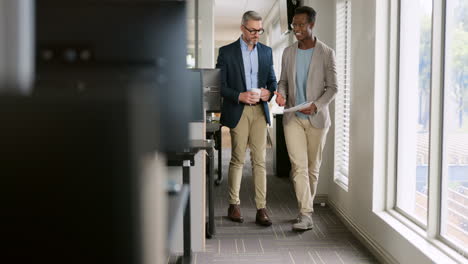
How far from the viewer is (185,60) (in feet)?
4.95

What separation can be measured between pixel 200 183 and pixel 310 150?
36.1 inches

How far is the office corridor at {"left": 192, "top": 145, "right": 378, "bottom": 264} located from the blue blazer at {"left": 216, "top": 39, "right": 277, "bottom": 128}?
2.67 ft

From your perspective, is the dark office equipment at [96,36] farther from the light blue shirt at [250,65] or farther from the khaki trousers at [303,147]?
the light blue shirt at [250,65]

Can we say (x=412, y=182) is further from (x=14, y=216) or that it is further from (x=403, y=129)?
(x=14, y=216)

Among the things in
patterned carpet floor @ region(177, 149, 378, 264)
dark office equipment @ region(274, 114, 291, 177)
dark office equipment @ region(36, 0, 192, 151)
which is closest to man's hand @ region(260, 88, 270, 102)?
patterned carpet floor @ region(177, 149, 378, 264)

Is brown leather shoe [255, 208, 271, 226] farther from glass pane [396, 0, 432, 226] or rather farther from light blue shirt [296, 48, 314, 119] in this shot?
glass pane [396, 0, 432, 226]

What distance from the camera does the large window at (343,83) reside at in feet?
14.2

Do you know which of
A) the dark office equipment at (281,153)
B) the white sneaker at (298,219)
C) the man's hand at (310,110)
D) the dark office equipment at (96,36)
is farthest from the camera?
the dark office equipment at (281,153)

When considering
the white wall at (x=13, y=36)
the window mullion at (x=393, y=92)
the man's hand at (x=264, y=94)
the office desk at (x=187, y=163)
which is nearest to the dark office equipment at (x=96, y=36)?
the office desk at (x=187, y=163)

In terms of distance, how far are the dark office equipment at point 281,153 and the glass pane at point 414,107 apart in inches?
109

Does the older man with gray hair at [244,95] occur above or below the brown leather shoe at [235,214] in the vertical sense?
above

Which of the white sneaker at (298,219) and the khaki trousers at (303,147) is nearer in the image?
the khaki trousers at (303,147)

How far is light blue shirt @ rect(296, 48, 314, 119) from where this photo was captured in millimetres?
3723

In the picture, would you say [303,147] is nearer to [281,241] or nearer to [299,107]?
[299,107]
